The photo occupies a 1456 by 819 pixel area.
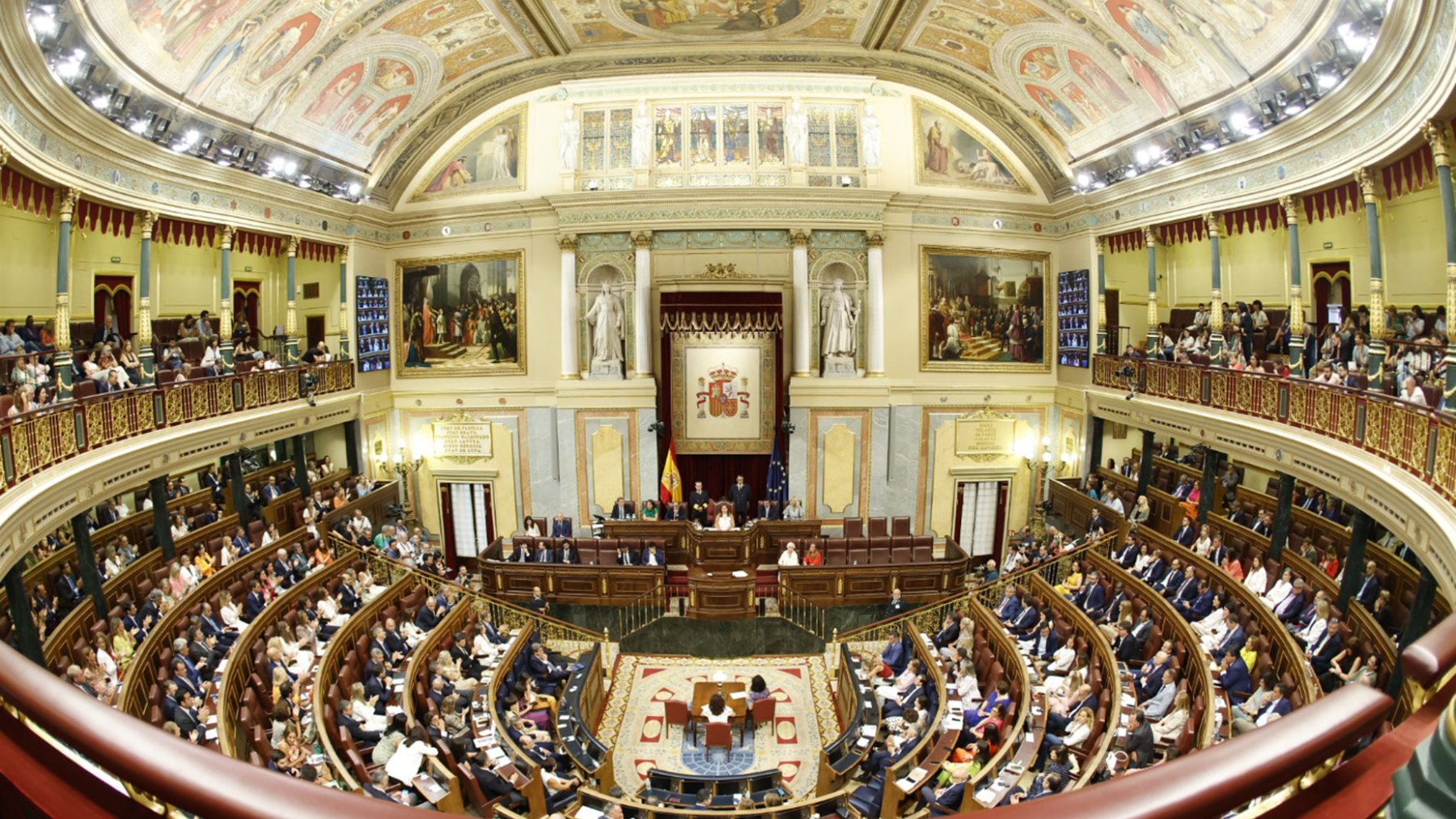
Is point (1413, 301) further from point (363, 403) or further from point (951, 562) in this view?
point (363, 403)

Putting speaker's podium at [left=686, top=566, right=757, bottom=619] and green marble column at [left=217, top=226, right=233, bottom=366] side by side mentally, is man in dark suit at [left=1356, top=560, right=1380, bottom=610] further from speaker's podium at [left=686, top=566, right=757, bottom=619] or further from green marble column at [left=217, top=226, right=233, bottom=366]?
green marble column at [left=217, top=226, right=233, bottom=366]

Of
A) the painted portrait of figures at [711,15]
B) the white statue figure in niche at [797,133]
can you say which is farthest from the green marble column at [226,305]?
the white statue figure in niche at [797,133]

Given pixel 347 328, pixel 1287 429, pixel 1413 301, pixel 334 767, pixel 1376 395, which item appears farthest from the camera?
pixel 347 328

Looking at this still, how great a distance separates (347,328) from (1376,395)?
20.1m

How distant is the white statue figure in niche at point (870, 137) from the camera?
20766 mm

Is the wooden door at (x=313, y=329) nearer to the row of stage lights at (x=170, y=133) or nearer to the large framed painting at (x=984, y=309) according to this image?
the row of stage lights at (x=170, y=133)

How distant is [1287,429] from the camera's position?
507 inches

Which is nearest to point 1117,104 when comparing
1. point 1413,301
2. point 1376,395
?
point 1413,301

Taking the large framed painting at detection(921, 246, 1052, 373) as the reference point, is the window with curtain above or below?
below

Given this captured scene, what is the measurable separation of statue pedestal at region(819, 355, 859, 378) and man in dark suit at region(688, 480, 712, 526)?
418 centimetres

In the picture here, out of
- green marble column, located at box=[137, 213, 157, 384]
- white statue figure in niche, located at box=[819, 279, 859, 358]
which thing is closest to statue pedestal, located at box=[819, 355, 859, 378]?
white statue figure in niche, located at box=[819, 279, 859, 358]

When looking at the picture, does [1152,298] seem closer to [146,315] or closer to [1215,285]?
[1215,285]

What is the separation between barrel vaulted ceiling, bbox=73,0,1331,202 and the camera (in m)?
14.0

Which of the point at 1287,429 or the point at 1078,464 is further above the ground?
the point at 1287,429
